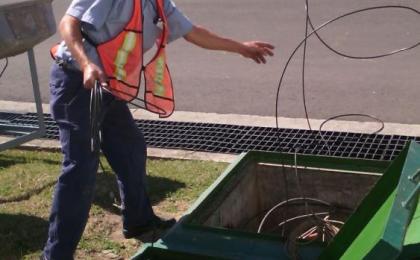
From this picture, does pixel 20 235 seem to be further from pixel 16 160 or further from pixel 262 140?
pixel 262 140

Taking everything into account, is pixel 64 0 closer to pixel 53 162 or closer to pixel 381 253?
pixel 53 162

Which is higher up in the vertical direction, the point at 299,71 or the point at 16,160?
the point at 299,71

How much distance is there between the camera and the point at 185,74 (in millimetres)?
6812

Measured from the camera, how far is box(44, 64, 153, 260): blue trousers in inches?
116

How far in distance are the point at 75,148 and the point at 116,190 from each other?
123 centimetres

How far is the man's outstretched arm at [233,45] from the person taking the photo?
3029mm

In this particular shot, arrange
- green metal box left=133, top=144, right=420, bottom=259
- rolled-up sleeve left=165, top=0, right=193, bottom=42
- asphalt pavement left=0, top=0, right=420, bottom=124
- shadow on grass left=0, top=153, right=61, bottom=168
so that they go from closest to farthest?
green metal box left=133, top=144, right=420, bottom=259 → rolled-up sleeve left=165, top=0, right=193, bottom=42 → shadow on grass left=0, top=153, right=61, bottom=168 → asphalt pavement left=0, top=0, right=420, bottom=124

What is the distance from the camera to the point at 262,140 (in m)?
4.73

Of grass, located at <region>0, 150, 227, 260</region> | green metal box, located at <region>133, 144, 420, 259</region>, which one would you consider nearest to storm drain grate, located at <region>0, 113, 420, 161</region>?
grass, located at <region>0, 150, 227, 260</region>

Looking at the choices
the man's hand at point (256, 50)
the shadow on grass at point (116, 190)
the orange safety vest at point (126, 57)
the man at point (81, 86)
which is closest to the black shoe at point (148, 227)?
the shadow on grass at point (116, 190)

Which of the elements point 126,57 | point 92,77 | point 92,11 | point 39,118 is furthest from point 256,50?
point 39,118

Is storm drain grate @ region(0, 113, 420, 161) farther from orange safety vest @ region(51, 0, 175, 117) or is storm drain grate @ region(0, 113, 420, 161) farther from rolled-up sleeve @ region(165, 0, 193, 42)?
orange safety vest @ region(51, 0, 175, 117)

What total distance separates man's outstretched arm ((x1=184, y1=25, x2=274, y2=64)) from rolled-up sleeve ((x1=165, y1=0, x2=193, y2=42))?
0.04 meters

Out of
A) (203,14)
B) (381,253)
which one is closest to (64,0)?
(203,14)
